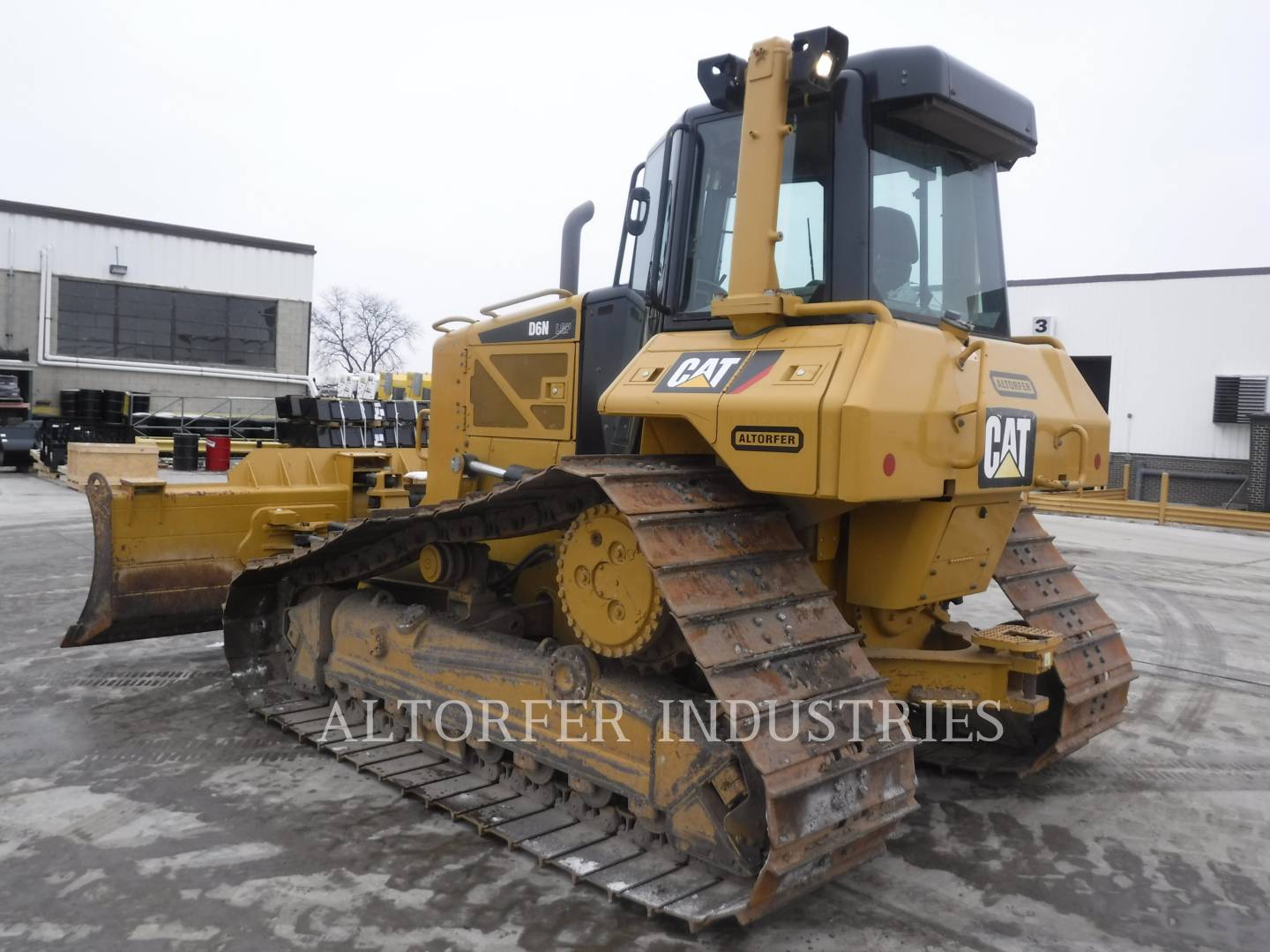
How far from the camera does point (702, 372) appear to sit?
12.7ft

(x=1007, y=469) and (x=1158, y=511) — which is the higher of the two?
(x=1007, y=469)

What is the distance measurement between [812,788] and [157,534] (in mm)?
4651

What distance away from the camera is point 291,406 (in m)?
10.0

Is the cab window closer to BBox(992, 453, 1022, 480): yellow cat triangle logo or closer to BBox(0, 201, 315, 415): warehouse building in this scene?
BBox(992, 453, 1022, 480): yellow cat triangle logo

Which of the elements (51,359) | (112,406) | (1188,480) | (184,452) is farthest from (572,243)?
Answer: (51,359)

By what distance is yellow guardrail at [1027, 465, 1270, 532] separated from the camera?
19.2m

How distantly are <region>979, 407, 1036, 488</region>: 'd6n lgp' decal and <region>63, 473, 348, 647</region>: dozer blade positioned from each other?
4.55m

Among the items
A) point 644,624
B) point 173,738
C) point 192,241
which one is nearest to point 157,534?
point 173,738

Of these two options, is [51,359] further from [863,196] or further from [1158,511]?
[863,196]

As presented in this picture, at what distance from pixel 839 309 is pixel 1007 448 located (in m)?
0.92

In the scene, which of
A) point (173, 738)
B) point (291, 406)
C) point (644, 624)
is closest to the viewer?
point (644, 624)

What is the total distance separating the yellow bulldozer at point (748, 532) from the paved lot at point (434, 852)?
25 centimetres

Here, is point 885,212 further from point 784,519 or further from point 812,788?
point 812,788

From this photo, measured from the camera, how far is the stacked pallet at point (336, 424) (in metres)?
9.95
